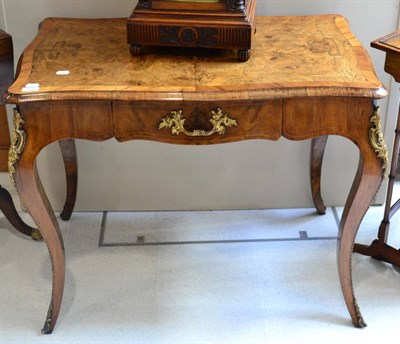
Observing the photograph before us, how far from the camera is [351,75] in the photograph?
5.35 ft

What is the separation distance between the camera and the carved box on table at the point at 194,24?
5.48ft

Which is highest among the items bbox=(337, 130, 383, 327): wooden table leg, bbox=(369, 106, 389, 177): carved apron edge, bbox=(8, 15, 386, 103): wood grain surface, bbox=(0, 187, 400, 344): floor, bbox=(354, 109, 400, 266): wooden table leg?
bbox=(8, 15, 386, 103): wood grain surface

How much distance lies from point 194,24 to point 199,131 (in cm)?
26

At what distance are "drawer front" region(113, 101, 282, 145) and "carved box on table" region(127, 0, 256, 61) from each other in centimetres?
16

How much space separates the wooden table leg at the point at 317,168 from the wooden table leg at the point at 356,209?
16.5 inches

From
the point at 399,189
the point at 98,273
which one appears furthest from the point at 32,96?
the point at 399,189

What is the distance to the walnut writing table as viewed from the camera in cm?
158

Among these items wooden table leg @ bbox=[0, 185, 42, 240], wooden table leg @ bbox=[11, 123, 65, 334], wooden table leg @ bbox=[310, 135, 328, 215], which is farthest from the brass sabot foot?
wooden table leg @ bbox=[310, 135, 328, 215]

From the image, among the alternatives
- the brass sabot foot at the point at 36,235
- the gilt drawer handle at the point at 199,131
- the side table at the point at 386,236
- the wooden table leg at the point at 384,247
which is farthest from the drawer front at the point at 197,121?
the brass sabot foot at the point at 36,235

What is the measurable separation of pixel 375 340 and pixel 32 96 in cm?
104

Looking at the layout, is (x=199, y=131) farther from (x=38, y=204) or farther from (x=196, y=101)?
(x=38, y=204)

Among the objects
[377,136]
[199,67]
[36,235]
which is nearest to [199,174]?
[36,235]

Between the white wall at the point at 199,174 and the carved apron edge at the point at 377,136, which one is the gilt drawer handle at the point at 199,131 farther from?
the white wall at the point at 199,174

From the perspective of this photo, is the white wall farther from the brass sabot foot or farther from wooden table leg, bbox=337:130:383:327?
wooden table leg, bbox=337:130:383:327
